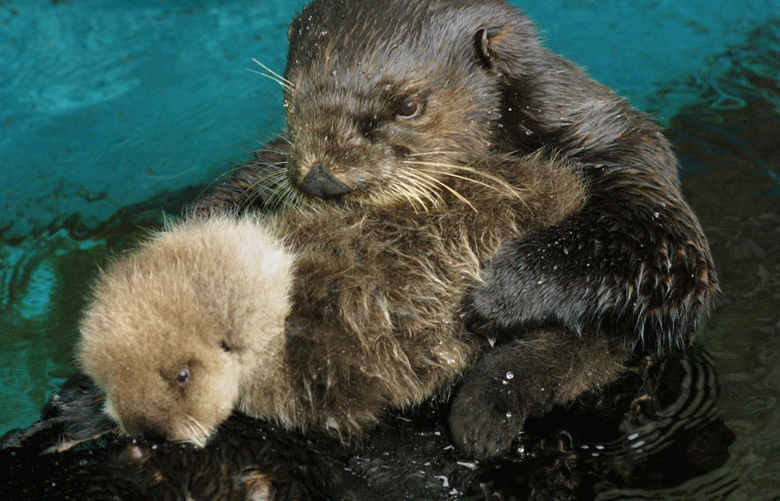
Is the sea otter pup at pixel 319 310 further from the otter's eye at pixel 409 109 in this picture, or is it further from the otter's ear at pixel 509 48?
the otter's ear at pixel 509 48

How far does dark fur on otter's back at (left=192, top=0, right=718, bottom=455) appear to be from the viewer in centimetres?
276

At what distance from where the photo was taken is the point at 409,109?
2920 mm

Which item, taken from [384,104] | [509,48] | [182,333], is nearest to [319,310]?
[182,333]

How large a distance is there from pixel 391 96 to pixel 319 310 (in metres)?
0.80

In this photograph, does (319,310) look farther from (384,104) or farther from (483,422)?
(384,104)

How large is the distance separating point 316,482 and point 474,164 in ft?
3.91

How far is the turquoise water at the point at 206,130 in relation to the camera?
11.8ft

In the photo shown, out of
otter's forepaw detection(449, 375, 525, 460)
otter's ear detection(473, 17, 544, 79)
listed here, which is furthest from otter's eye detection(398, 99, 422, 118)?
otter's forepaw detection(449, 375, 525, 460)

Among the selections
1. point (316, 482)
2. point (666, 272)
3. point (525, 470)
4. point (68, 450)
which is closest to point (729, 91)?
point (666, 272)

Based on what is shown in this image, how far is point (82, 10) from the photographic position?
6508 millimetres

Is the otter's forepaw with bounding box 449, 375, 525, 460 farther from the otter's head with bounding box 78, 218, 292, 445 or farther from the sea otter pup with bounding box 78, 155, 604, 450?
the otter's head with bounding box 78, 218, 292, 445

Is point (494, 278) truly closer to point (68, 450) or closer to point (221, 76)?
point (68, 450)

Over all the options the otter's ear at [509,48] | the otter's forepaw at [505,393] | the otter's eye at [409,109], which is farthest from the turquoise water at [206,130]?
the otter's eye at [409,109]

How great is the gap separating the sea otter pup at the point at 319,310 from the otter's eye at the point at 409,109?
0.18 meters
